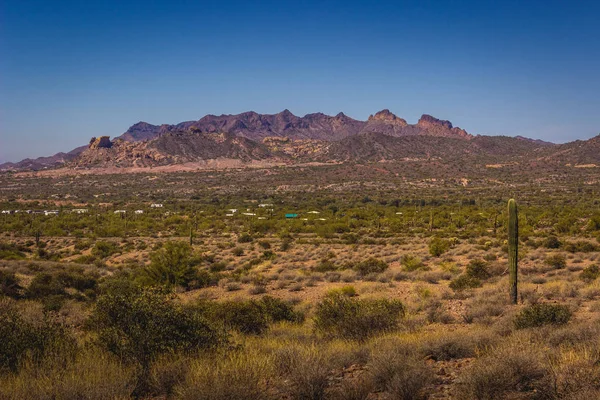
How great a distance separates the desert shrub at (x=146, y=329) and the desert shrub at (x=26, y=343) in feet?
1.95

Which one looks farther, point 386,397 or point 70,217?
point 70,217

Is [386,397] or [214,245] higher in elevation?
[386,397]

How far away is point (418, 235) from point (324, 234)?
336 inches

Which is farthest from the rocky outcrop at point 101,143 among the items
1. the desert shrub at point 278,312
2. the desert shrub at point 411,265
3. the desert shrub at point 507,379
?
the desert shrub at point 507,379

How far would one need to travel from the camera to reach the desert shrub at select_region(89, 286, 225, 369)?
646cm

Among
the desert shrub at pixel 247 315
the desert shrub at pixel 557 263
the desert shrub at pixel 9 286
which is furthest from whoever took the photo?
the desert shrub at pixel 557 263

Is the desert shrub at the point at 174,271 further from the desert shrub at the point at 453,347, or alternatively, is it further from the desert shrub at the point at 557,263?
the desert shrub at the point at 557,263

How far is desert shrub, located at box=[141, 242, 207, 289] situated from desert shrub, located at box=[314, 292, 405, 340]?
1099cm

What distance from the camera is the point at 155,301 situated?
23.6 ft

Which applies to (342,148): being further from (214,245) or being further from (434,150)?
(214,245)

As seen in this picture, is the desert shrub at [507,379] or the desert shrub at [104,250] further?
the desert shrub at [104,250]

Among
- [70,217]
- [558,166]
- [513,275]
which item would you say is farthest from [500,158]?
[513,275]

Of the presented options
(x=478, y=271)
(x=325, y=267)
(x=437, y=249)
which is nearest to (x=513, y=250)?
(x=478, y=271)

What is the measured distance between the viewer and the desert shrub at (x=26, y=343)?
639 cm
